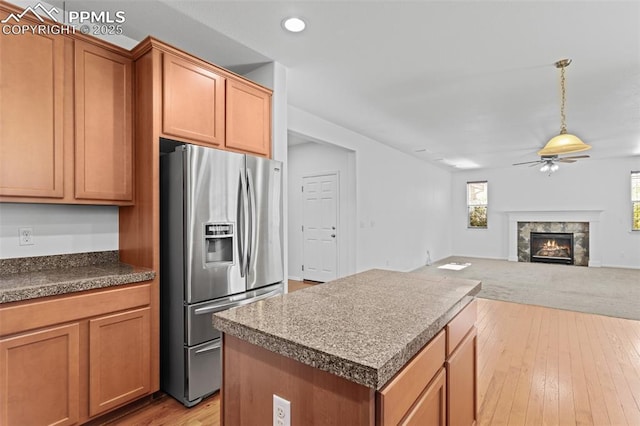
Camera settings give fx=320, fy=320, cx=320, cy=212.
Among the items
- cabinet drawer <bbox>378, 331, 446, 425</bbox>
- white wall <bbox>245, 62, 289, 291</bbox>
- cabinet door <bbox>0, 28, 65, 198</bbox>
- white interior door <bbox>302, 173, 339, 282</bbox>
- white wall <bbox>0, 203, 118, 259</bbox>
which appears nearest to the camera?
cabinet drawer <bbox>378, 331, 446, 425</bbox>

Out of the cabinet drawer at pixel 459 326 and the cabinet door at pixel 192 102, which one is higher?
the cabinet door at pixel 192 102

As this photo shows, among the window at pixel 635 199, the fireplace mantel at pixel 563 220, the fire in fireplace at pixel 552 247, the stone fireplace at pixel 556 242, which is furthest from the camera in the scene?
the fire in fireplace at pixel 552 247

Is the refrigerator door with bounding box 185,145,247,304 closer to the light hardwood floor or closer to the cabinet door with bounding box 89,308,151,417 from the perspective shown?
the cabinet door with bounding box 89,308,151,417

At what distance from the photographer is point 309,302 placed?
1.39 m

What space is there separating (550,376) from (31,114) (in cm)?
406

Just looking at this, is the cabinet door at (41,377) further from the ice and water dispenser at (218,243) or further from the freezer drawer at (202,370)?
the ice and water dispenser at (218,243)

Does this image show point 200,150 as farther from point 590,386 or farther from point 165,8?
point 590,386

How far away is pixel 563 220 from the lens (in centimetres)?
822

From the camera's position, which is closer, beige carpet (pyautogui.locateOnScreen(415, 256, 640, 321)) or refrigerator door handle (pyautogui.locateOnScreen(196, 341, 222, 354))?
refrigerator door handle (pyautogui.locateOnScreen(196, 341, 222, 354))

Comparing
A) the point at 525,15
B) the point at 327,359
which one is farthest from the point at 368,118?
the point at 327,359

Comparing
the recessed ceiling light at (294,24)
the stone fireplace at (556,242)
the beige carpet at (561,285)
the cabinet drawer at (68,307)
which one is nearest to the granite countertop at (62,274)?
the cabinet drawer at (68,307)

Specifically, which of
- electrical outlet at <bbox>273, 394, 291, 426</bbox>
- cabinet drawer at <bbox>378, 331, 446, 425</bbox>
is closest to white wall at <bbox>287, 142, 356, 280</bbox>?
cabinet drawer at <bbox>378, 331, 446, 425</bbox>

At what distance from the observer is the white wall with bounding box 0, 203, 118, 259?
77.7 inches

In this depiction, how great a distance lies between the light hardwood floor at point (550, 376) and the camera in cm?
206
